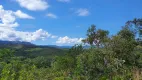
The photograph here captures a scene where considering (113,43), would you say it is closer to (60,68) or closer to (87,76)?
(87,76)

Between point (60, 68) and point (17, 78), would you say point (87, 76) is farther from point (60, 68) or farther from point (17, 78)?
point (60, 68)

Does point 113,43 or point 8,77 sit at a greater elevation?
point 113,43

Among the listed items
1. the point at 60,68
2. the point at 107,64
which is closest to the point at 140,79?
the point at 107,64

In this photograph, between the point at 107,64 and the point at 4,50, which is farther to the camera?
the point at 107,64

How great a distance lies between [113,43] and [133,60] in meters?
2.83

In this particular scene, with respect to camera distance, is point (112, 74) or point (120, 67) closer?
point (112, 74)

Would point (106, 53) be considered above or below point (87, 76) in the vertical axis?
above

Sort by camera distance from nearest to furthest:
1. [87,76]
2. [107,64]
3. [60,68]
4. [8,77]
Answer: [8,77]
[87,76]
[107,64]
[60,68]

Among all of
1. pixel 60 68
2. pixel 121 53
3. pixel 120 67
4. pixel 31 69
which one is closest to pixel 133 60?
pixel 121 53

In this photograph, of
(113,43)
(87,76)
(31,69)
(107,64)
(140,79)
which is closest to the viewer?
(31,69)

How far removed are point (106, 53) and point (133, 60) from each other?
451 centimetres

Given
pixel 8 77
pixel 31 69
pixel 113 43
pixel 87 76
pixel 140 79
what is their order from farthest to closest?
1. pixel 113 43
2. pixel 87 76
3. pixel 140 79
4. pixel 31 69
5. pixel 8 77

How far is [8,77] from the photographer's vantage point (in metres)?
10.3

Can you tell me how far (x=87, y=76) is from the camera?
55.4 ft
